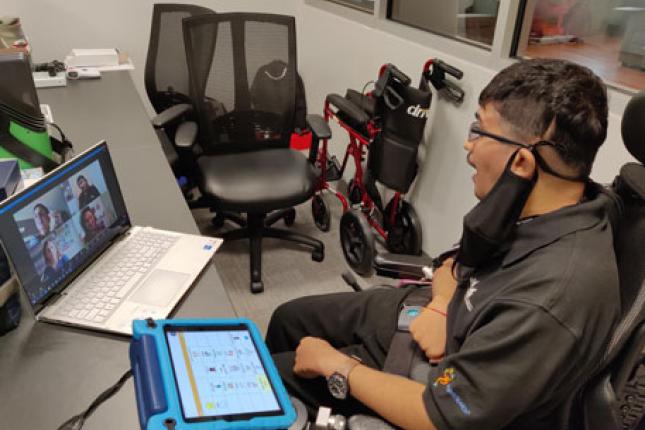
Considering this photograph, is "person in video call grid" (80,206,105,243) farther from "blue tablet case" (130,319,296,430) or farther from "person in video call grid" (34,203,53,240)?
"blue tablet case" (130,319,296,430)

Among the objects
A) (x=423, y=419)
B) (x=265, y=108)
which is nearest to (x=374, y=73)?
(x=265, y=108)

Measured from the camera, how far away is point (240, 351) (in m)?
0.92

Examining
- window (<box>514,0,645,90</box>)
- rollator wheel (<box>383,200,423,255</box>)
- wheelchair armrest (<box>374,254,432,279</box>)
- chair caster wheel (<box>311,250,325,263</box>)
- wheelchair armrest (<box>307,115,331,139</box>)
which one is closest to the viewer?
wheelchair armrest (<box>374,254,432,279</box>)

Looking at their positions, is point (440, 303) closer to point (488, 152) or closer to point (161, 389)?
point (488, 152)

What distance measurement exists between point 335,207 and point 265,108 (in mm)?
957

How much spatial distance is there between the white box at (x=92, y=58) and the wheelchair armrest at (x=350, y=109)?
131 centimetres

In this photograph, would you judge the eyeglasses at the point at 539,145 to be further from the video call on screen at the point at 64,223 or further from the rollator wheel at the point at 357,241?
the rollator wheel at the point at 357,241

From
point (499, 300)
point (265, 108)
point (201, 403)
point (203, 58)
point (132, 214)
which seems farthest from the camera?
point (265, 108)

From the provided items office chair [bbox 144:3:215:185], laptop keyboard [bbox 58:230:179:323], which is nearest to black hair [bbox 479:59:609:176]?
laptop keyboard [bbox 58:230:179:323]

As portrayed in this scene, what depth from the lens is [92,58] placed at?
9.40ft

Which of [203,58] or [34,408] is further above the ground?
[203,58]

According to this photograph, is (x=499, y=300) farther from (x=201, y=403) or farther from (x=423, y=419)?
(x=201, y=403)

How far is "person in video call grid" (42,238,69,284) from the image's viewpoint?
1033 mm

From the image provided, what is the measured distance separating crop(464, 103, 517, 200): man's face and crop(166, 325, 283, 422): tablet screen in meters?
0.57
